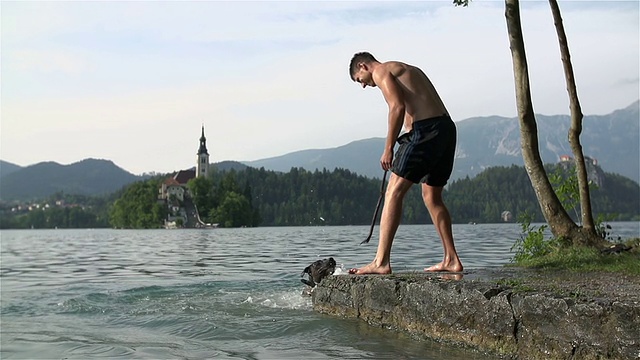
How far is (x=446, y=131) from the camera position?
6996 mm

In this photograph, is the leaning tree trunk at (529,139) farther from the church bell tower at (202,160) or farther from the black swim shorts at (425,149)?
the church bell tower at (202,160)

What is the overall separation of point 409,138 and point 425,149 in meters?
0.24

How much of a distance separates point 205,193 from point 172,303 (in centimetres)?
11726

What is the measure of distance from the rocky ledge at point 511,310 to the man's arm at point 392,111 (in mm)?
1272

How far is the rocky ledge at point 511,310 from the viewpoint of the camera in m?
4.50

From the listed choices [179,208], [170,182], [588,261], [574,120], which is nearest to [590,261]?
[588,261]

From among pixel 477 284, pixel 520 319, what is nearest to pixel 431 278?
pixel 477 284

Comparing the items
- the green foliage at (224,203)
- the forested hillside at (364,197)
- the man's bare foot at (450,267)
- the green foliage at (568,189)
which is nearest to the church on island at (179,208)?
the green foliage at (224,203)

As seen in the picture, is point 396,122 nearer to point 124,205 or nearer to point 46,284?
point 46,284

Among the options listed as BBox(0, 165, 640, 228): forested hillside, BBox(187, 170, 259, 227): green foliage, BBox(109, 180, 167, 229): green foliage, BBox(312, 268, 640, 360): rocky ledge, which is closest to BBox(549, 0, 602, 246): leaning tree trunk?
BBox(312, 268, 640, 360): rocky ledge

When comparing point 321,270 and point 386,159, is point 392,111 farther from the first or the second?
point 321,270

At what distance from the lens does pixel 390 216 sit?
23.2ft

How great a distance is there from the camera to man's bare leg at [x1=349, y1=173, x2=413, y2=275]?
23.2 ft

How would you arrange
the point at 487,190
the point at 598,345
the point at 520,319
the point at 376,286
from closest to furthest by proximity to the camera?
the point at 598,345 < the point at 520,319 < the point at 376,286 < the point at 487,190
